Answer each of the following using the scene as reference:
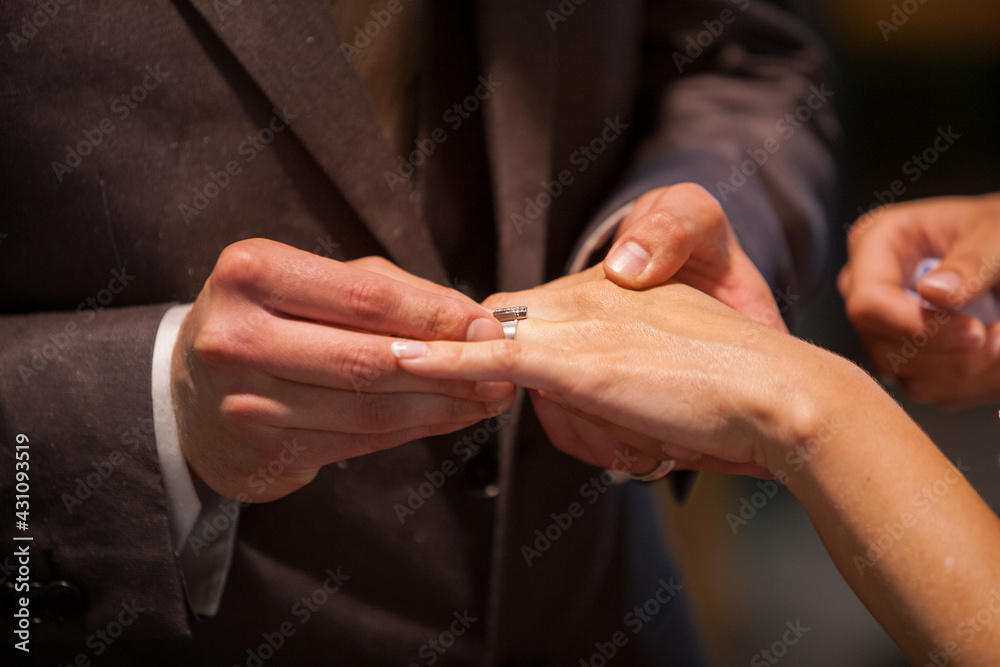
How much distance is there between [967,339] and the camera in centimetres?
100

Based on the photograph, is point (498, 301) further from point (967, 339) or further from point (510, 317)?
point (967, 339)

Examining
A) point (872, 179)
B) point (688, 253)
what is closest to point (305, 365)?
point (688, 253)

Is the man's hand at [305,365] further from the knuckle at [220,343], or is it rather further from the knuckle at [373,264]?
the knuckle at [373,264]

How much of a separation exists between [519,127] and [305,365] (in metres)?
0.54

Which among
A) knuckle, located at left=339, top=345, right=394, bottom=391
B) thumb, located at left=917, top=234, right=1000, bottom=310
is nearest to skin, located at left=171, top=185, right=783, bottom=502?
knuckle, located at left=339, top=345, right=394, bottom=391

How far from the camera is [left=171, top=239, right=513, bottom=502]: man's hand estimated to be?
0.55 meters

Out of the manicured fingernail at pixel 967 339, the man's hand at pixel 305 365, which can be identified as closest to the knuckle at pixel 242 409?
the man's hand at pixel 305 365

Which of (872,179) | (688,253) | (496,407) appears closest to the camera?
(496,407)

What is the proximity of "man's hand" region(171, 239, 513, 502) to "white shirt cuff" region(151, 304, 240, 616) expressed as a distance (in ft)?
0.08

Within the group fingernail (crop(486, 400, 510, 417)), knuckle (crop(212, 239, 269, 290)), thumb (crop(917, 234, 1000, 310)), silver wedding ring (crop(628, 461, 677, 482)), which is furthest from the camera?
thumb (crop(917, 234, 1000, 310))

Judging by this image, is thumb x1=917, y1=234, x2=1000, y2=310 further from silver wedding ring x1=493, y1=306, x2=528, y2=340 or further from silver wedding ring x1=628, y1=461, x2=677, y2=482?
silver wedding ring x1=493, y1=306, x2=528, y2=340

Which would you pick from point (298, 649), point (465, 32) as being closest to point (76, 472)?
point (298, 649)

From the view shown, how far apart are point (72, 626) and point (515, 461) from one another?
0.59 m

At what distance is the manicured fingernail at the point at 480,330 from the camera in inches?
24.3
